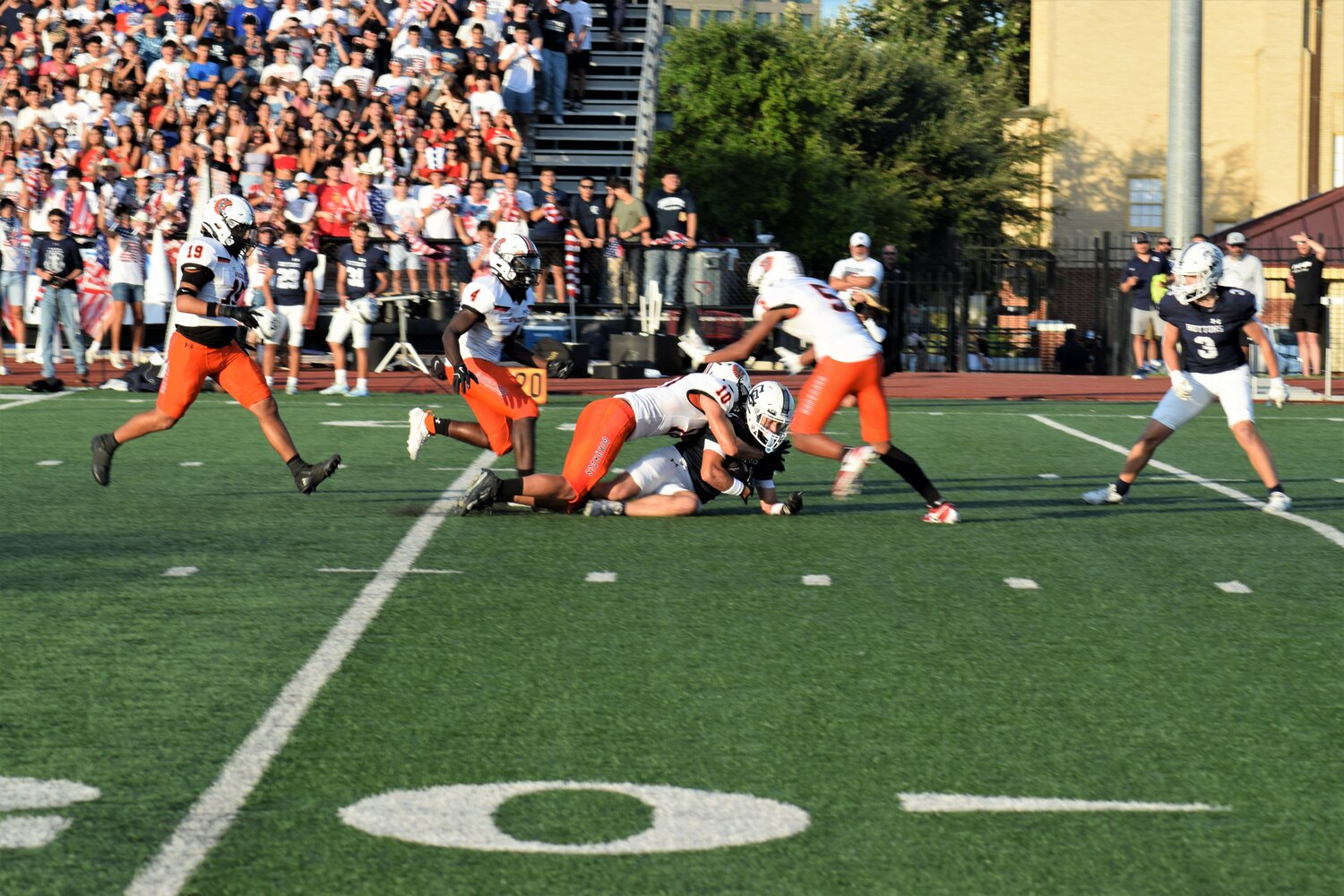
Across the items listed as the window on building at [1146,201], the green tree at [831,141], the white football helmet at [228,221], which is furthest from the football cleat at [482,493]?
the window on building at [1146,201]

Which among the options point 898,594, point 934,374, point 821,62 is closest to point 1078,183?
point 821,62

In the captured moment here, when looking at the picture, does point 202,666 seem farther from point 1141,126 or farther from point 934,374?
point 1141,126

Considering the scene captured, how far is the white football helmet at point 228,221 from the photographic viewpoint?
10.2 m

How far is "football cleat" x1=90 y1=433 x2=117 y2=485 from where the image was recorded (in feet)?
34.0

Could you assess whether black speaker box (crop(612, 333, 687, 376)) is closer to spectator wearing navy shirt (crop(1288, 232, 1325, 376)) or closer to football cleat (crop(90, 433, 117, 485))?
spectator wearing navy shirt (crop(1288, 232, 1325, 376))

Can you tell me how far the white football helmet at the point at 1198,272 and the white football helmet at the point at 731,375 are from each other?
286 centimetres

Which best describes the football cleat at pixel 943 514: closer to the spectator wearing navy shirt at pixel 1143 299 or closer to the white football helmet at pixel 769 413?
the white football helmet at pixel 769 413

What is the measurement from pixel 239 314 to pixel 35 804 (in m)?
5.97

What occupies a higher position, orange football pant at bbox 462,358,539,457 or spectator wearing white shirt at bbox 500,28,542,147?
spectator wearing white shirt at bbox 500,28,542,147

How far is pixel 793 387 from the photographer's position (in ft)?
64.7

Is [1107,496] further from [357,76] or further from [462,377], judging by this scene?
[357,76]

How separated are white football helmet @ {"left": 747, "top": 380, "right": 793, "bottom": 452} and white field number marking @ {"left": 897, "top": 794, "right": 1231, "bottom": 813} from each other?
16.2 feet

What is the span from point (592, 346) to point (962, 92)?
2588 centimetres

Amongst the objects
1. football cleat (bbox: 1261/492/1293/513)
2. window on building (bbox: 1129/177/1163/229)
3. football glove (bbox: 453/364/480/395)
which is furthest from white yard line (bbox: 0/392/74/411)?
window on building (bbox: 1129/177/1163/229)
